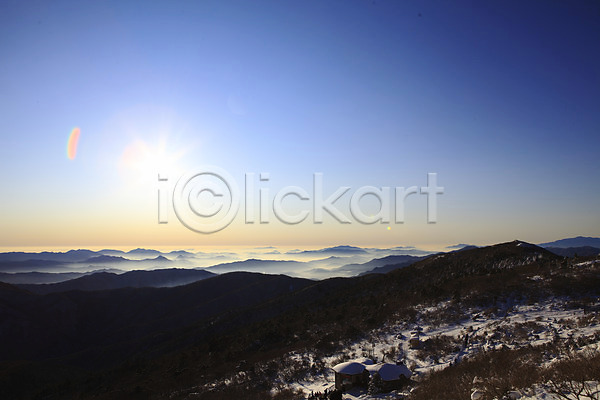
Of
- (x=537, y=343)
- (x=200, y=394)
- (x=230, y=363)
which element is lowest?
(x=230, y=363)

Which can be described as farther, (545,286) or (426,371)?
(545,286)

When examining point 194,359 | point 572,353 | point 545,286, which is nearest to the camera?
point 572,353

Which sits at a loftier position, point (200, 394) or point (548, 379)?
point (548, 379)

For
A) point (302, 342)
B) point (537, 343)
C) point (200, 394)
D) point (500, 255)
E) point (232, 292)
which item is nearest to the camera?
point (537, 343)

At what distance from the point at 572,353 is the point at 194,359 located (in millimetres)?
34533

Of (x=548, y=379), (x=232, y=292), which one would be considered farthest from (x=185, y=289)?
(x=548, y=379)

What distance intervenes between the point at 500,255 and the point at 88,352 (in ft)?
314

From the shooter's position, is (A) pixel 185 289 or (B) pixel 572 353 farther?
(A) pixel 185 289

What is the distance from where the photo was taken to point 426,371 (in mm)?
16000

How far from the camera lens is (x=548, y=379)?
29.8ft

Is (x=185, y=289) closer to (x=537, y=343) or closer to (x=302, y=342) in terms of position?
(x=302, y=342)

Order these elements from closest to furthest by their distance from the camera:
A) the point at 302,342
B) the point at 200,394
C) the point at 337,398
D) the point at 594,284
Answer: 1. the point at 337,398
2. the point at 200,394
3. the point at 594,284
4. the point at 302,342

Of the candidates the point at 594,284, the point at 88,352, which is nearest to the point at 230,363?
the point at 594,284

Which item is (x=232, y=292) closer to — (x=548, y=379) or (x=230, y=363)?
(x=230, y=363)
